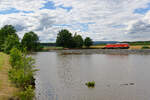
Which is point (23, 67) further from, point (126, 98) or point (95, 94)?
point (126, 98)

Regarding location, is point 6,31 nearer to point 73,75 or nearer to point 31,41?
point 31,41

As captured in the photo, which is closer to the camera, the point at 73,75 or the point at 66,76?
the point at 66,76

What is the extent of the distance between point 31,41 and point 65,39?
1017 inches

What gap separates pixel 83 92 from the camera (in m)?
16.5

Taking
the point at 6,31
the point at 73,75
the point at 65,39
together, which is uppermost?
the point at 6,31

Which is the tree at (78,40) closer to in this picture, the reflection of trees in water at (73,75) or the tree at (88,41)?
the tree at (88,41)

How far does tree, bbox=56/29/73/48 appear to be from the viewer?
13138cm

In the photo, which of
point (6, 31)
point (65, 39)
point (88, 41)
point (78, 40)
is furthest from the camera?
point (88, 41)

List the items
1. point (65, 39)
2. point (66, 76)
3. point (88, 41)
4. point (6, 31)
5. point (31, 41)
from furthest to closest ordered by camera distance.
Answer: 1. point (88, 41)
2. point (65, 39)
3. point (31, 41)
4. point (6, 31)
5. point (66, 76)

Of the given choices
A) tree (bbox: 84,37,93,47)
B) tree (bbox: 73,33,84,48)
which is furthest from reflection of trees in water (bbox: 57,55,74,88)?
tree (bbox: 84,37,93,47)

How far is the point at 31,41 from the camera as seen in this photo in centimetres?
12238

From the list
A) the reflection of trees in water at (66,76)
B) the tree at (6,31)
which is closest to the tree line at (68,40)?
the tree at (6,31)

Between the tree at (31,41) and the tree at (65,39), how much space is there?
16798 mm

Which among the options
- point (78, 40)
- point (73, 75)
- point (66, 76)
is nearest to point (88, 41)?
point (78, 40)
